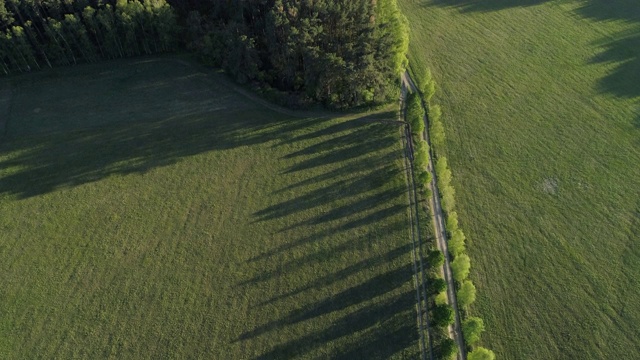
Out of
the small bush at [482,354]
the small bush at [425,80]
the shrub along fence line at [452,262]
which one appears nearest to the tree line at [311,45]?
the small bush at [425,80]

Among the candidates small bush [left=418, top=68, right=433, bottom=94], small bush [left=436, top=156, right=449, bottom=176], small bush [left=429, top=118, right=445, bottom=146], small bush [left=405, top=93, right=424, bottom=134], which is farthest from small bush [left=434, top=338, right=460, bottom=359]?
small bush [left=418, top=68, right=433, bottom=94]

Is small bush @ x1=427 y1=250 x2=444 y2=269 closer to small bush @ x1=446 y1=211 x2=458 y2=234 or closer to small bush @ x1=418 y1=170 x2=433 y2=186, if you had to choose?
small bush @ x1=446 y1=211 x2=458 y2=234

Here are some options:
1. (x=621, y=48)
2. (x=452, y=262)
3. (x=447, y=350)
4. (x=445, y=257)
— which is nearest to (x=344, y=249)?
(x=445, y=257)

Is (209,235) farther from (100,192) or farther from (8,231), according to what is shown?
(8,231)

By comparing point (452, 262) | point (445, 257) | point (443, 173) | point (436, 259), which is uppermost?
point (443, 173)

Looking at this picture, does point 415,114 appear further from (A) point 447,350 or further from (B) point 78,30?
(B) point 78,30

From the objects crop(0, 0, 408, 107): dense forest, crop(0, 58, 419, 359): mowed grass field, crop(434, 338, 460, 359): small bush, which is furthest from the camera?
crop(0, 0, 408, 107): dense forest
